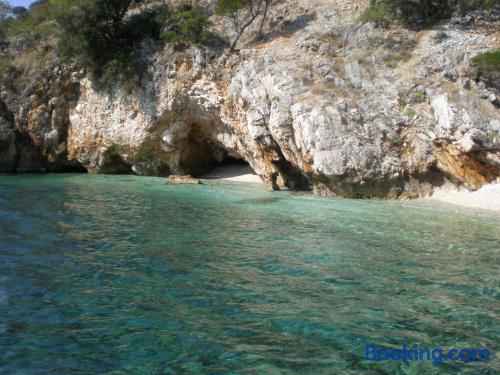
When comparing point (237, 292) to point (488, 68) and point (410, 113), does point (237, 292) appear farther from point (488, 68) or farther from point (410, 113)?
point (488, 68)

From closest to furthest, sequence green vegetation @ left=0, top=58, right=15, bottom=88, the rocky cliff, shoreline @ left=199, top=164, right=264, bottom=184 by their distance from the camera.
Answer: the rocky cliff
shoreline @ left=199, top=164, right=264, bottom=184
green vegetation @ left=0, top=58, right=15, bottom=88

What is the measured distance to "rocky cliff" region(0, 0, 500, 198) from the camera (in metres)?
18.6

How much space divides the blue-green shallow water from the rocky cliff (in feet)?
19.9

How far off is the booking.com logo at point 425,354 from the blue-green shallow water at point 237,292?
125 mm

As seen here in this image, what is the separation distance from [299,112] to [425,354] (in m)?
16.1

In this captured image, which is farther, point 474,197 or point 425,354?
point 474,197

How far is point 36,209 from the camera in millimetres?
13938

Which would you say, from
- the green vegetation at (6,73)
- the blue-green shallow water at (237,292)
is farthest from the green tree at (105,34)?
the blue-green shallow water at (237,292)

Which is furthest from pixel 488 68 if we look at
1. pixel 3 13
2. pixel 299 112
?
pixel 3 13

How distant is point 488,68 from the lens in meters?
19.0

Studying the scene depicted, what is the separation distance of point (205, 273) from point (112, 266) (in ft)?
6.22

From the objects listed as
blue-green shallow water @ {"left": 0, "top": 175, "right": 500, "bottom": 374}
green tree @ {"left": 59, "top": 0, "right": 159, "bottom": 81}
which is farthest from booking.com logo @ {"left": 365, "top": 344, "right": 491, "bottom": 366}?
green tree @ {"left": 59, "top": 0, "right": 159, "bottom": 81}

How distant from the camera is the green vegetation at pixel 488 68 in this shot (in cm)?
1867

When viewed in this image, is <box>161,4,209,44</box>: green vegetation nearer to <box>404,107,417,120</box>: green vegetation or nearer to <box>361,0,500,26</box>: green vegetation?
<box>361,0,500,26</box>: green vegetation
